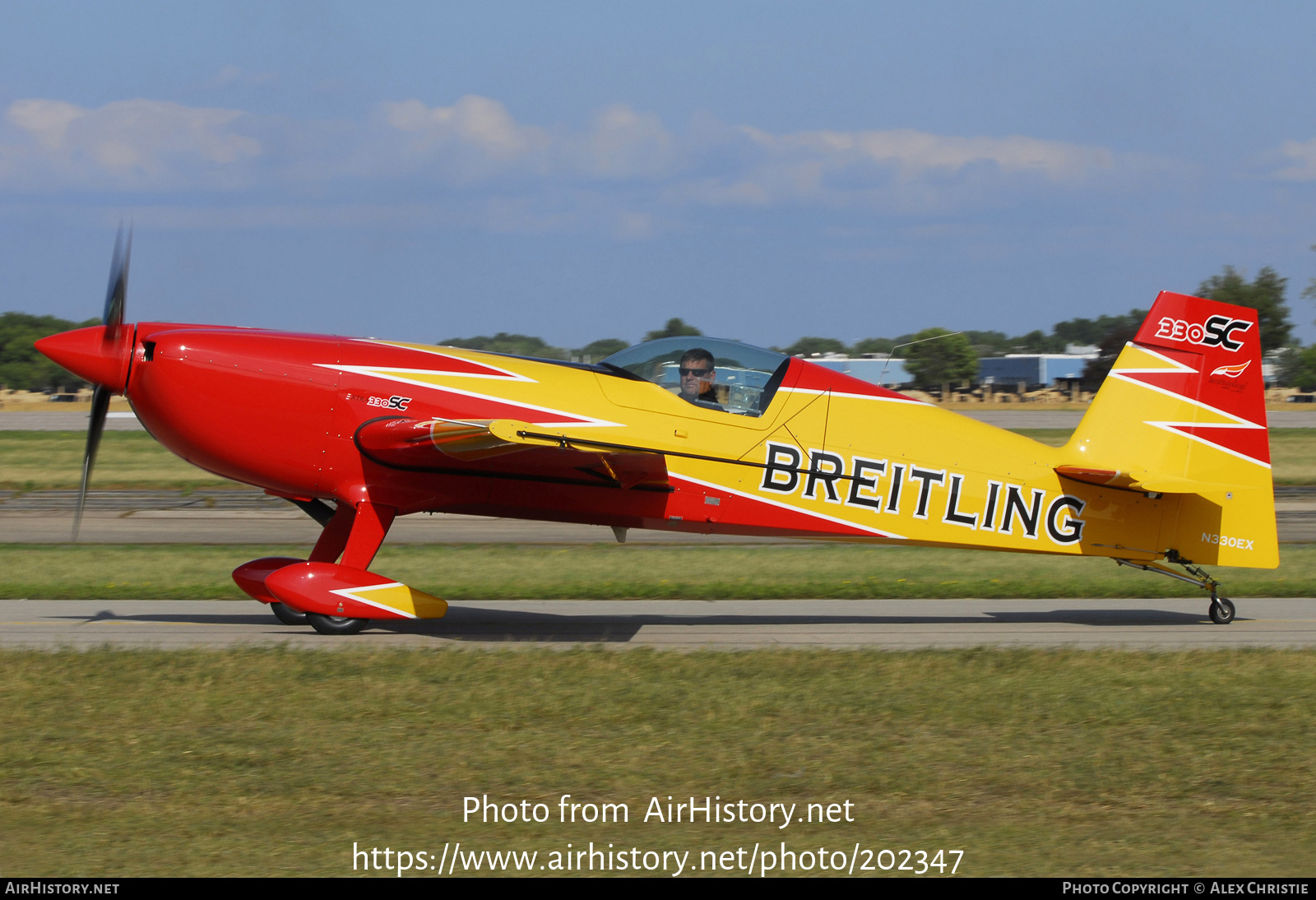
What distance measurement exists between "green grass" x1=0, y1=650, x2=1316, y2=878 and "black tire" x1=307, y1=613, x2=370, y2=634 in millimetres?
1137

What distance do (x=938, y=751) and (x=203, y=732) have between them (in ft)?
13.7

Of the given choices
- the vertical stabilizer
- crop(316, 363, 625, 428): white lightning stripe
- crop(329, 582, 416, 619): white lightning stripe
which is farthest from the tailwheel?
crop(329, 582, 416, 619): white lightning stripe

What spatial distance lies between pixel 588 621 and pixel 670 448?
2.02 metres

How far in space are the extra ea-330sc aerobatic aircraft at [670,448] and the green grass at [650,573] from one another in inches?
89.8

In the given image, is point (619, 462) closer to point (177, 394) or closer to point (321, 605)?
point (321, 605)

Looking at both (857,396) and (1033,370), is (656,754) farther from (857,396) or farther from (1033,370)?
(1033,370)

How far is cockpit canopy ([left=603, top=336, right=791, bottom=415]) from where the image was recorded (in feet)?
32.7

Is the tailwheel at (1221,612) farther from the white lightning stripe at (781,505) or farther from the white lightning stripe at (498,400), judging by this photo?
the white lightning stripe at (498,400)

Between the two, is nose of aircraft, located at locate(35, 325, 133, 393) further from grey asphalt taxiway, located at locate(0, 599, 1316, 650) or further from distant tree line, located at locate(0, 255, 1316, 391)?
distant tree line, located at locate(0, 255, 1316, 391)

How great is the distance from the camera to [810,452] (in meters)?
10.2

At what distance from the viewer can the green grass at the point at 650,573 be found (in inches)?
497

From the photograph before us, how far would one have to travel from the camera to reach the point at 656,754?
20.5ft

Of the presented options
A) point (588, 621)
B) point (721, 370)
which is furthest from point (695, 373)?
point (588, 621)

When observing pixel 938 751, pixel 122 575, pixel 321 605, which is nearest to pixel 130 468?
pixel 122 575
